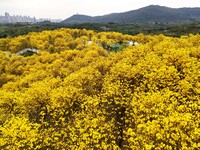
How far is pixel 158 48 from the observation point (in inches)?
2566

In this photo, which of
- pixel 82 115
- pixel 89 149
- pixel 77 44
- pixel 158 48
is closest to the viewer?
pixel 89 149

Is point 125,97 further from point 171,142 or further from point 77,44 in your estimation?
point 77,44

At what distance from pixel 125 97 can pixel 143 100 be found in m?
6.93

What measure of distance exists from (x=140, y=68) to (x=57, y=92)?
14.6 meters

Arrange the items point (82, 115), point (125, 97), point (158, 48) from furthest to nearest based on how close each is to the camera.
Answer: point (158, 48) < point (125, 97) < point (82, 115)

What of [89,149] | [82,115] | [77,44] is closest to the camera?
[89,149]

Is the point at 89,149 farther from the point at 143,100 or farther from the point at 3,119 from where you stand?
the point at 3,119

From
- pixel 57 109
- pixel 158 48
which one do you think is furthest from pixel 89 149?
pixel 158 48

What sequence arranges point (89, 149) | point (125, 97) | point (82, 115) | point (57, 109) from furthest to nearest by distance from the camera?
point (57, 109)
point (125, 97)
point (82, 115)
point (89, 149)

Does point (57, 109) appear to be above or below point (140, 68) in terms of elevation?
below

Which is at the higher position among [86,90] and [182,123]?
[182,123]

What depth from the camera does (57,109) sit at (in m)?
46.7

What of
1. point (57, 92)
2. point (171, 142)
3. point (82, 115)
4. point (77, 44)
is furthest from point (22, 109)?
point (77, 44)

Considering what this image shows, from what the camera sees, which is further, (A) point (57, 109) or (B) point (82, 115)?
(A) point (57, 109)
